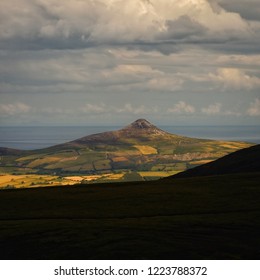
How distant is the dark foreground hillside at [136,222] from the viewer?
83062mm

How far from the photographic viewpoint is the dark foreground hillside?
83062mm

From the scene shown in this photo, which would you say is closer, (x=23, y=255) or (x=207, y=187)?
(x=23, y=255)

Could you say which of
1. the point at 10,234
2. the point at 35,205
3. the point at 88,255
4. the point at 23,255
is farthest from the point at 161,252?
the point at 35,205

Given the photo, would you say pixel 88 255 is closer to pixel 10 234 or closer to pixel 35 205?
pixel 10 234

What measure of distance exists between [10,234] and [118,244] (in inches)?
792

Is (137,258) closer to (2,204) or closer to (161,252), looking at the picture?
(161,252)

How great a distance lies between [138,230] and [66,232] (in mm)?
11623

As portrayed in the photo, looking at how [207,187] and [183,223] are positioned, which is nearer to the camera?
[183,223]

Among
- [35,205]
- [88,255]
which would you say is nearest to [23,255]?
[88,255]

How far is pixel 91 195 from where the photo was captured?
148375mm

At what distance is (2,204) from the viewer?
135250mm

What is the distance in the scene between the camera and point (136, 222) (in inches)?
4154
